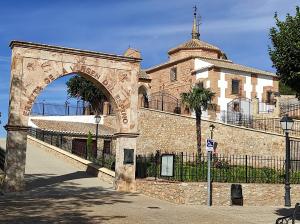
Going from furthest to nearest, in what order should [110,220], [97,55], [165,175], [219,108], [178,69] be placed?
[178,69] < [219,108] < [97,55] < [165,175] < [110,220]

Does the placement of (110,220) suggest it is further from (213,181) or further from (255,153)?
(255,153)

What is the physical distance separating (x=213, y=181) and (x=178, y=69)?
27888mm

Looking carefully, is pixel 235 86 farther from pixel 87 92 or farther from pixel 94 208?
pixel 94 208

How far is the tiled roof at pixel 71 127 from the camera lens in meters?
39.3

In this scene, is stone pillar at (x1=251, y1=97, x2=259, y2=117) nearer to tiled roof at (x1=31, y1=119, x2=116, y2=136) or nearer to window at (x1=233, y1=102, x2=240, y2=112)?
window at (x1=233, y1=102, x2=240, y2=112)

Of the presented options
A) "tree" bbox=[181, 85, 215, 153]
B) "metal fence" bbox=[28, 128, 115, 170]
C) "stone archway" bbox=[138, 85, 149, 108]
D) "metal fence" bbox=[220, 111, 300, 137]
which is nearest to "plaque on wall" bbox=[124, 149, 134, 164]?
"tree" bbox=[181, 85, 215, 153]

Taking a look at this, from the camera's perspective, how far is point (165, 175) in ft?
60.2

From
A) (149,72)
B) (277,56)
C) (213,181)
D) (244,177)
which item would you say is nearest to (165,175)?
(213,181)

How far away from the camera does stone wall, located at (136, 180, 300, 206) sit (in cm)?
1719

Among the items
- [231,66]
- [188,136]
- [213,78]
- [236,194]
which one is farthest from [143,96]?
[236,194]

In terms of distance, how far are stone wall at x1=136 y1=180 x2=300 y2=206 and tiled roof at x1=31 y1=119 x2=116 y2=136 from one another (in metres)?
20.4

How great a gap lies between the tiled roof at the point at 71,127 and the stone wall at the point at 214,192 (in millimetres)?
20439

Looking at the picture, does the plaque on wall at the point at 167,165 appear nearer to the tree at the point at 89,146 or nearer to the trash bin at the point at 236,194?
the trash bin at the point at 236,194

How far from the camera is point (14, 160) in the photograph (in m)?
17.9
